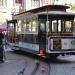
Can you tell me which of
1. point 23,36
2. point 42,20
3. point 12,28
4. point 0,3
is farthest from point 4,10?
point 42,20

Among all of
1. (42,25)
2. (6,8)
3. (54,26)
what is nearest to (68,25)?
(54,26)

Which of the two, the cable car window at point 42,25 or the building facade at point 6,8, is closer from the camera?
the cable car window at point 42,25

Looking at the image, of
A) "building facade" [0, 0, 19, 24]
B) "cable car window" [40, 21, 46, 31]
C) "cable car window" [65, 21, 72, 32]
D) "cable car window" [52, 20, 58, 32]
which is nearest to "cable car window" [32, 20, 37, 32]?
"cable car window" [40, 21, 46, 31]

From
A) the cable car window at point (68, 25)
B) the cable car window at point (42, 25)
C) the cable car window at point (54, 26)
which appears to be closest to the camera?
the cable car window at point (42, 25)

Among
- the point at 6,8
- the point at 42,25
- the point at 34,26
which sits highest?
the point at 6,8

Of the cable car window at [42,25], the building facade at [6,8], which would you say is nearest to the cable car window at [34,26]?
the cable car window at [42,25]

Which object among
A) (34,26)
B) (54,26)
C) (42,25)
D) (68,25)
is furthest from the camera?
(34,26)

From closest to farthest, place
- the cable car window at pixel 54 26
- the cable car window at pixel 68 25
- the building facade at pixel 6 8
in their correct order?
1. the cable car window at pixel 54 26
2. the cable car window at pixel 68 25
3. the building facade at pixel 6 8

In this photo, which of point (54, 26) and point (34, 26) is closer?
point (54, 26)

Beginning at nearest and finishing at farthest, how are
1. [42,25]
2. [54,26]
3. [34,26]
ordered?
[42,25] → [54,26] → [34,26]

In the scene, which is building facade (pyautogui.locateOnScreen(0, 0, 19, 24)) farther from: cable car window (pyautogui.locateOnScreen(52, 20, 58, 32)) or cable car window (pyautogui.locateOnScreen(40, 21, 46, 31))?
cable car window (pyautogui.locateOnScreen(40, 21, 46, 31))

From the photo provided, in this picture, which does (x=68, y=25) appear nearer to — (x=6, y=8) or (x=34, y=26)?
(x=34, y=26)

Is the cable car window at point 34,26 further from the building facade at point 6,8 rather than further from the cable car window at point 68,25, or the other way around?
the building facade at point 6,8

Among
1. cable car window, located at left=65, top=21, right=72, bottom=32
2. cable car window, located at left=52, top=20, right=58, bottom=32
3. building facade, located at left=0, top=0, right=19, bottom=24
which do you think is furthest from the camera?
building facade, located at left=0, top=0, right=19, bottom=24
